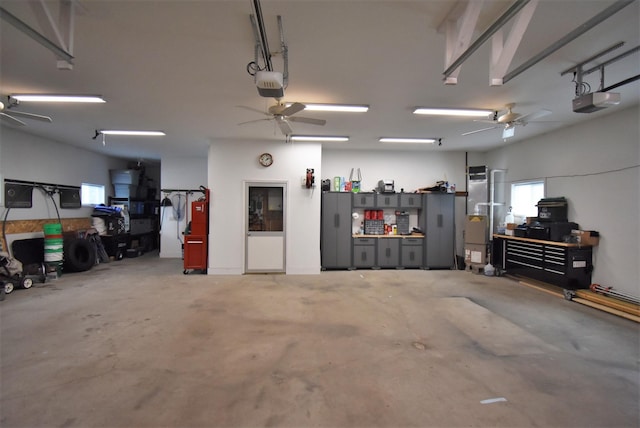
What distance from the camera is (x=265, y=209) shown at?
6215mm

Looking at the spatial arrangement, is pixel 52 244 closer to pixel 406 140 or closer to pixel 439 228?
pixel 406 140

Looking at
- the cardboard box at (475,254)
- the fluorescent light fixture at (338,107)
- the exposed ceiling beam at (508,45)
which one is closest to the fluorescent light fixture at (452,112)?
the fluorescent light fixture at (338,107)

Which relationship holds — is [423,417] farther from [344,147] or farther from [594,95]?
[344,147]

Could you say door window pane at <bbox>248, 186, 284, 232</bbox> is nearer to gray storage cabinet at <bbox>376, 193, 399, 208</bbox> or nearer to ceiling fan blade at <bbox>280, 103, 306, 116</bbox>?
gray storage cabinet at <bbox>376, 193, 399, 208</bbox>

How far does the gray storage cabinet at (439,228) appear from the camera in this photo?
6.70 meters

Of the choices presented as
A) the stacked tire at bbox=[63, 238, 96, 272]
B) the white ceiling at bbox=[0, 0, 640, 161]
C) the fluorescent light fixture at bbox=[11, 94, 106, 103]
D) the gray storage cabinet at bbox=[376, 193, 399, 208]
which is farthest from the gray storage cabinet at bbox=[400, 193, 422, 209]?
the stacked tire at bbox=[63, 238, 96, 272]

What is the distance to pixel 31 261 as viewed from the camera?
5.69m

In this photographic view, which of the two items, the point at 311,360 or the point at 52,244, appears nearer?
the point at 311,360

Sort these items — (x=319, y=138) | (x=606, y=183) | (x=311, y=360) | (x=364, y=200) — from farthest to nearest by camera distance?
(x=364, y=200)
(x=319, y=138)
(x=606, y=183)
(x=311, y=360)

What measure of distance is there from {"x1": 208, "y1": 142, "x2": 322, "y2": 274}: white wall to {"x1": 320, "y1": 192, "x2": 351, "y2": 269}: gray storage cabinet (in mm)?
402

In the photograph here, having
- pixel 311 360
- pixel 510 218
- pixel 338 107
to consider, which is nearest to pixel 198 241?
pixel 338 107

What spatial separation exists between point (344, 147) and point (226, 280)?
409 centimetres

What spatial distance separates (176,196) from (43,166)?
9.10 feet

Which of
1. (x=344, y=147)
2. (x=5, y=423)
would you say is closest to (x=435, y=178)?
(x=344, y=147)
